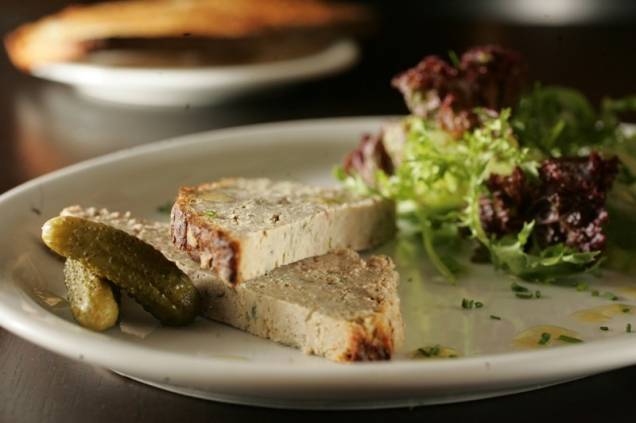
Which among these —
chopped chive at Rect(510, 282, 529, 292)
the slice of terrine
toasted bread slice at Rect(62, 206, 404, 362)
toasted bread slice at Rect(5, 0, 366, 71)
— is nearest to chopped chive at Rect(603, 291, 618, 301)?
chopped chive at Rect(510, 282, 529, 292)

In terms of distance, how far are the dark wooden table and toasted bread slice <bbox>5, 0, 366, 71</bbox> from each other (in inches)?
13.9

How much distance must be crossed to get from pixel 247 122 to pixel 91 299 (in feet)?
9.31

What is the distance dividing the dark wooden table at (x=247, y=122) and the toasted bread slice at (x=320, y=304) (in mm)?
176

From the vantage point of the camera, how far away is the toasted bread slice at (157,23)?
5012 mm

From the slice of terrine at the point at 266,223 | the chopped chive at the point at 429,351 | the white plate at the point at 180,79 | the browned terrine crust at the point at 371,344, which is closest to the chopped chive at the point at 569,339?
the chopped chive at the point at 429,351

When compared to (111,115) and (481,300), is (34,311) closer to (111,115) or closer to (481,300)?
(481,300)

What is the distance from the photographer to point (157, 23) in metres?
5.15

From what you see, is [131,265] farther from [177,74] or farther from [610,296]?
[177,74]

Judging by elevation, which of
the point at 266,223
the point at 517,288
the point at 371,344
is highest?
the point at 266,223

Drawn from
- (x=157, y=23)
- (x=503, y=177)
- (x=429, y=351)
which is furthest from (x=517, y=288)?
(x=157, y=23)

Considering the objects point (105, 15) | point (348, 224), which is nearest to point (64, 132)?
point (105, 15)

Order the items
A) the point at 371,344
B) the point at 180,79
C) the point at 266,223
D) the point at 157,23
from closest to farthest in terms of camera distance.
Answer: the point at 371,344 → the point at 266,223 → the point at 180,79 → the point at 157,23

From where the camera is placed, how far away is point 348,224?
2.86 metres

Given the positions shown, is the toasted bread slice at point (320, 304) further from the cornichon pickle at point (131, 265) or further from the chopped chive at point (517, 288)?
the chopped chive at point (517, 288)
